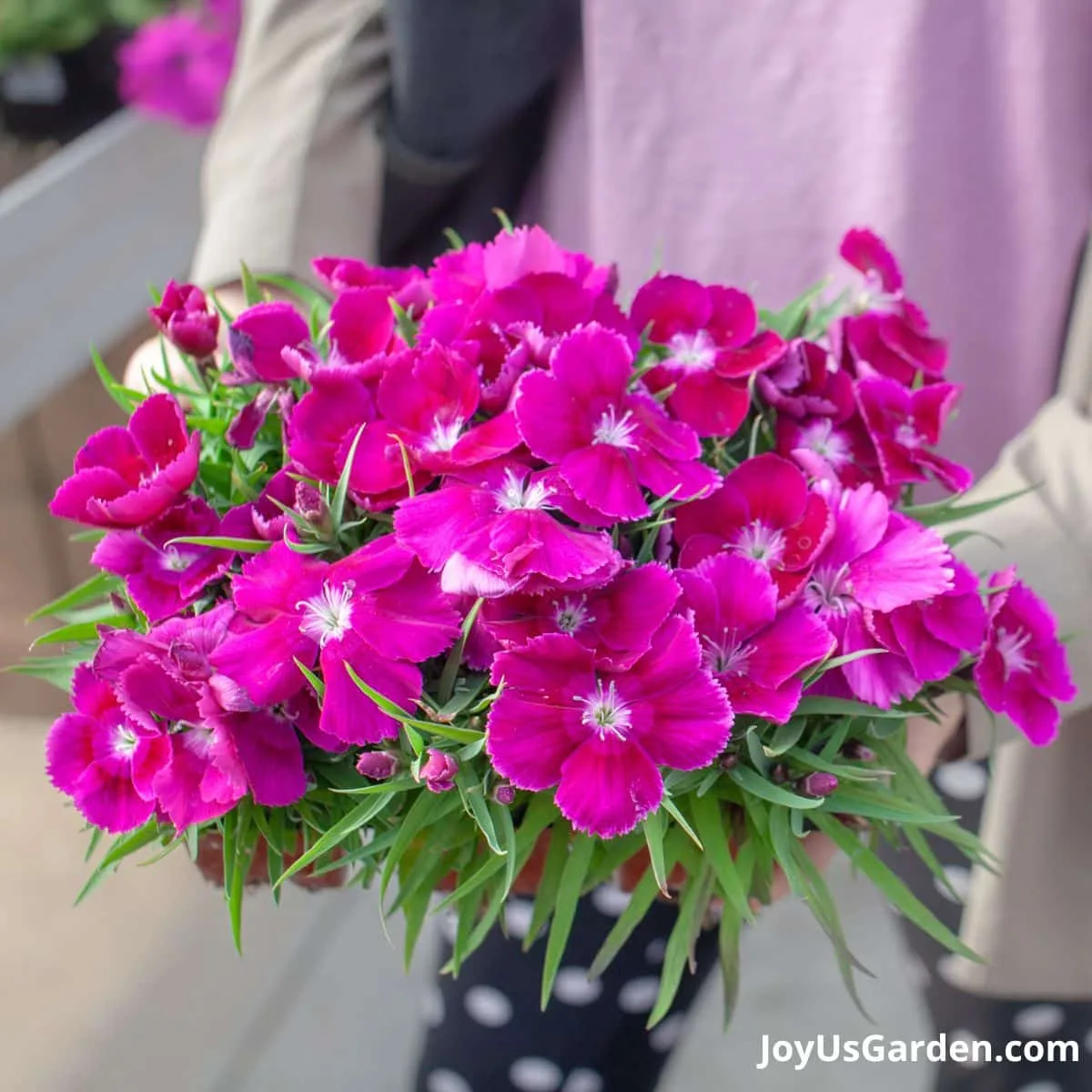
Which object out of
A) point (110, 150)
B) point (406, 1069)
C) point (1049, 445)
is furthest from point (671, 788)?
point (110, 150)

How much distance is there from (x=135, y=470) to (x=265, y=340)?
6cm

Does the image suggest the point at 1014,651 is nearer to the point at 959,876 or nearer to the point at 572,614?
the point at 572,614

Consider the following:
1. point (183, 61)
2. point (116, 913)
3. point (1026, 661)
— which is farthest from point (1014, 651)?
point (183, 61)

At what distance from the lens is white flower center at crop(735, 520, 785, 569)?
0.40 metres

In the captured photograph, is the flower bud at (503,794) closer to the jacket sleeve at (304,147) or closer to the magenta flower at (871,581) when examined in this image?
the magenta flower at (871,581)

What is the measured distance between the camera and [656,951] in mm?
695

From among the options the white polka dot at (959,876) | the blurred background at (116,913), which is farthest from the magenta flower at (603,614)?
the blurred background at (116,913)

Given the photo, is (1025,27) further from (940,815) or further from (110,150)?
(110,150)

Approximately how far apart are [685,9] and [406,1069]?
1.05 m

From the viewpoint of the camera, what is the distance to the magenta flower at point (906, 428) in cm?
44

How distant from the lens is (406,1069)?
125 centimetres

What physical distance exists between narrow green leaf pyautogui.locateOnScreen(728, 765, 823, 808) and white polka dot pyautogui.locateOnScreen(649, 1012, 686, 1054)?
42cm

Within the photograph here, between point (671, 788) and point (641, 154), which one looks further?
point (641, 154)

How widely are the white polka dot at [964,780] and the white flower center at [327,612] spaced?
468mm
